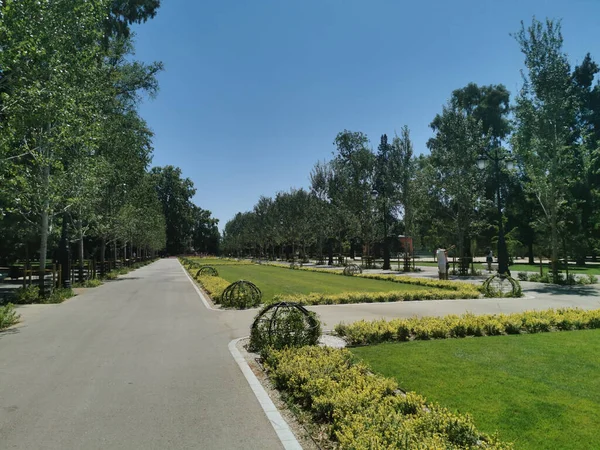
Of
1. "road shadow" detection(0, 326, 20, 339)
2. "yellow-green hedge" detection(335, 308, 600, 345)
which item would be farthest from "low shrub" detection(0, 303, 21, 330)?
"yellow-green hedge" detection(335, 308, 600, 345)

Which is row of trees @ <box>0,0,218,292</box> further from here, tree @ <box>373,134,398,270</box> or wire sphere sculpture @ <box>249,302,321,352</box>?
tree @ <box>373,134,398,270</box>

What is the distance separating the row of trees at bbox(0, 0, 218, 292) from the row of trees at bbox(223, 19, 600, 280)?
17966mm

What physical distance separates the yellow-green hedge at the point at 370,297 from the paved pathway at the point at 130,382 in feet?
5.76

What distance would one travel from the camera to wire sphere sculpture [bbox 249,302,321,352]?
7469mm

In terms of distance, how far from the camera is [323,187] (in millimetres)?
55188

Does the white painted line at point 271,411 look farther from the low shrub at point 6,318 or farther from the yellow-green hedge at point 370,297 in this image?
the yellow-green hedge at point 370,297

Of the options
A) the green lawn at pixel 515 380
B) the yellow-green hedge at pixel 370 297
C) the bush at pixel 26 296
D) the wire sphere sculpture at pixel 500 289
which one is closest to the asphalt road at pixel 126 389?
the green lawn at pixel 515 380

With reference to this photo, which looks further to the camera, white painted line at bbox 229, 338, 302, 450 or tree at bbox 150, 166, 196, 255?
tree at bbox 150, 166, 196, 255

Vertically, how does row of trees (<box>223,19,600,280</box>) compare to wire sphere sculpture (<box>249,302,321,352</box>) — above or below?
above

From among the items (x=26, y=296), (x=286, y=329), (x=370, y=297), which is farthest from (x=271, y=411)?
(x=26, y=296)

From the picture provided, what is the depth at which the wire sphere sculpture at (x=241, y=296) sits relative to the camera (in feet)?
44.6

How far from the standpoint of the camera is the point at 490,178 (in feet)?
155

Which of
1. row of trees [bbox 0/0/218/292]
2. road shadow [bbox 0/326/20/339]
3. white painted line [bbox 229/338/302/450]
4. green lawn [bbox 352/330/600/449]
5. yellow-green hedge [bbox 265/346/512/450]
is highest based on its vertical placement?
row of trees [bbox 0/0/218/292]

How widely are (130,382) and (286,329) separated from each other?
2.66 metres
